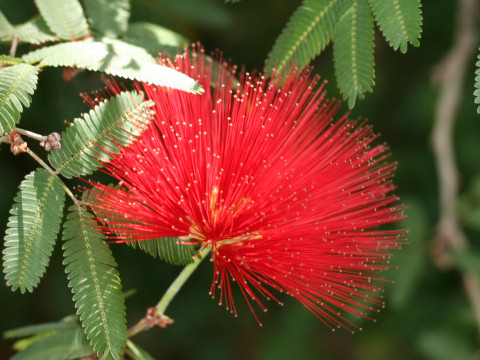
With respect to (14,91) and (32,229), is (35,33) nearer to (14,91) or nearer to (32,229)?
(14,91)

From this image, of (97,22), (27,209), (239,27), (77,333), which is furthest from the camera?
(239,27)

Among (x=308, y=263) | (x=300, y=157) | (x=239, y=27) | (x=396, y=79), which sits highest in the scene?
(x=396, y=79)

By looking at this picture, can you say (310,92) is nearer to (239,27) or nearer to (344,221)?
(344,221)

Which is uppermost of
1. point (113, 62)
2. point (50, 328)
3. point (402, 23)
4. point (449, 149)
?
point (449, 149)

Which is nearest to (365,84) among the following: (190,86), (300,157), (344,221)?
(300,157)

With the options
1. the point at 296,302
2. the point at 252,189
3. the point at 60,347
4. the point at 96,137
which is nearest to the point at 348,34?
the point at 252,189

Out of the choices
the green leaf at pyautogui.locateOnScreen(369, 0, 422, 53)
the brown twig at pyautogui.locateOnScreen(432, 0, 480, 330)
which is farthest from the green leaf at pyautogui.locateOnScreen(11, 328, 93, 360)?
the brown twig at pyautogui.locateOnScreen(432, 0, 480, 330)
